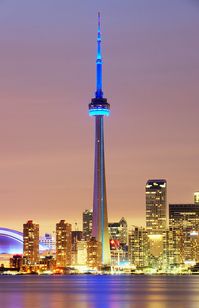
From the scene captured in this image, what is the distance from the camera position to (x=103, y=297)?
12744 cm

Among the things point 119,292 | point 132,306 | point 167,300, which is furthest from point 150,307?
point 119,292

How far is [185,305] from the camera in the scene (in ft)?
356

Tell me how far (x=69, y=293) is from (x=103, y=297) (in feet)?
44.0

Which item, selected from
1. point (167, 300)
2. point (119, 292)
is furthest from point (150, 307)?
point (119, 292)

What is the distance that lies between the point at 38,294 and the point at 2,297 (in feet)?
36.2

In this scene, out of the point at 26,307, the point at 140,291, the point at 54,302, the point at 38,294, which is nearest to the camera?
the point at 26,307

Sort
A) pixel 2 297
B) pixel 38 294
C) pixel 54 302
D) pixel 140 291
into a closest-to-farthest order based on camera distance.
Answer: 1. pixel 54 302
2. pixel 2 297
3. pixel 38 294
4. pixel 140 291

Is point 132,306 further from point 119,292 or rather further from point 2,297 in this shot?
point 119,292

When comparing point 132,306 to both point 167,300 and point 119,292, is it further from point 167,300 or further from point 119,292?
point 119,292

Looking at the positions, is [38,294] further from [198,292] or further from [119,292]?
[198,292]

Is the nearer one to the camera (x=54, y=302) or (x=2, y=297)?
(x=54, y=302)

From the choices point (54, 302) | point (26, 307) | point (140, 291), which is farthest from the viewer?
point (140, 291)

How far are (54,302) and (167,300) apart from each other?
1363cm

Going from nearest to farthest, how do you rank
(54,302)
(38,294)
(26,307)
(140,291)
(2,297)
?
(26,307), (54,302), (2,297), (38,294), (140,291)
